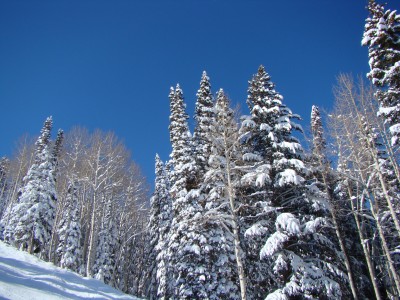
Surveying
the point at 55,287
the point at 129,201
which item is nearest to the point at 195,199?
the point at 55,287

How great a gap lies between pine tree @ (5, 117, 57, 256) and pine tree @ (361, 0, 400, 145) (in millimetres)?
30955

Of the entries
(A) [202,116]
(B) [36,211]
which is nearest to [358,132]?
(A) [202,116]

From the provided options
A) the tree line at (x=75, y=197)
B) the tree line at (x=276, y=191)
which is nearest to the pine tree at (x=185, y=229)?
the tree line at (x=276, y=191)

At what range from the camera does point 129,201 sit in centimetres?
3806

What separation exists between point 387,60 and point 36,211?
32.1 metres

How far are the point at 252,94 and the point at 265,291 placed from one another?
11923 mm

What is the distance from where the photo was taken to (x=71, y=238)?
115 feet

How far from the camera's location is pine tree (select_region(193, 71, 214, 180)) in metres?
23.1

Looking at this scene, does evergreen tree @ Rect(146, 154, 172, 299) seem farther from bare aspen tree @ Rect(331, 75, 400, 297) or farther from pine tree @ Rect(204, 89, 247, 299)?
bare aspen tree @ Rect(331, 75, 400, 297)

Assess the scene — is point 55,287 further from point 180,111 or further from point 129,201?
point 129,201

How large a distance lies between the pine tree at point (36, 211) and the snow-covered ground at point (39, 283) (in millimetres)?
8476

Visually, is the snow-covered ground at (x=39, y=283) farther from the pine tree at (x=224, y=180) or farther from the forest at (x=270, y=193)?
the pine tree at (x=224, y=180)

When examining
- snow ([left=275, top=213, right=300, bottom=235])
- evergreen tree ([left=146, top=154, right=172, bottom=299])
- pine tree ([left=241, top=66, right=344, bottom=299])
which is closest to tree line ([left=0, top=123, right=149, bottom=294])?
evergreen tree ([left=146, top=154, right=172, bottom=299])

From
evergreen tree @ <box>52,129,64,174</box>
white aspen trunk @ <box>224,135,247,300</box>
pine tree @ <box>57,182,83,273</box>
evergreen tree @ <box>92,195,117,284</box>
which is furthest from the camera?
evergreen tree @ <box>92,195,117,284</box>
